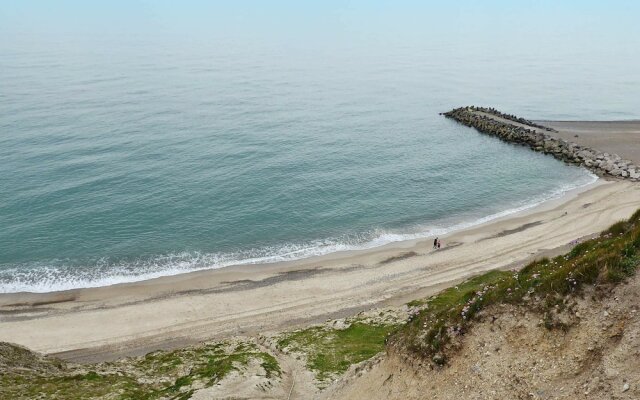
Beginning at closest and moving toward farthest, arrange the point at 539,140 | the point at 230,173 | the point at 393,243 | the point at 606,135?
the point at 393,243 < the point at 230,173 < the point at 539,140 < the point at 606,135

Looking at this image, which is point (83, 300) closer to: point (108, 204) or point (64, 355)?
point (64, 355)

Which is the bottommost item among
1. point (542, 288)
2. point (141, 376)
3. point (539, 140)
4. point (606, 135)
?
point (141, 376)

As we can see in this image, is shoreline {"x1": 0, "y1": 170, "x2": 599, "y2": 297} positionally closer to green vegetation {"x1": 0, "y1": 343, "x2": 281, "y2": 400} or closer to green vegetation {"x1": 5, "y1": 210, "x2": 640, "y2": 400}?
green vegetation {"x1": 5, "y1": 210, "x2": 640, "y2": 400}

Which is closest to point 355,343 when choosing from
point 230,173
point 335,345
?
point 335,345

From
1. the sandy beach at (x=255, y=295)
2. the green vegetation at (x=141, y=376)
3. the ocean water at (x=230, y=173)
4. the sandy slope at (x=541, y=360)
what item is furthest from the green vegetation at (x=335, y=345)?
the ocean water at (x=230, y=173)

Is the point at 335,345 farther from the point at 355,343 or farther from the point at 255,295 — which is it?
the point at 255,295

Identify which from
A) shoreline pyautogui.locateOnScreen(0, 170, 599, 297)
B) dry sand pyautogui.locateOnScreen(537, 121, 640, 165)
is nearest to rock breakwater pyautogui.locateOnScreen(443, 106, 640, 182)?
dry sand pyautogui.locateOnScreen(537, 121, 640, 165)

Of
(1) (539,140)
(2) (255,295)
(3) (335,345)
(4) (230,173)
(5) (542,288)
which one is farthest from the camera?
(1) (539,140)
